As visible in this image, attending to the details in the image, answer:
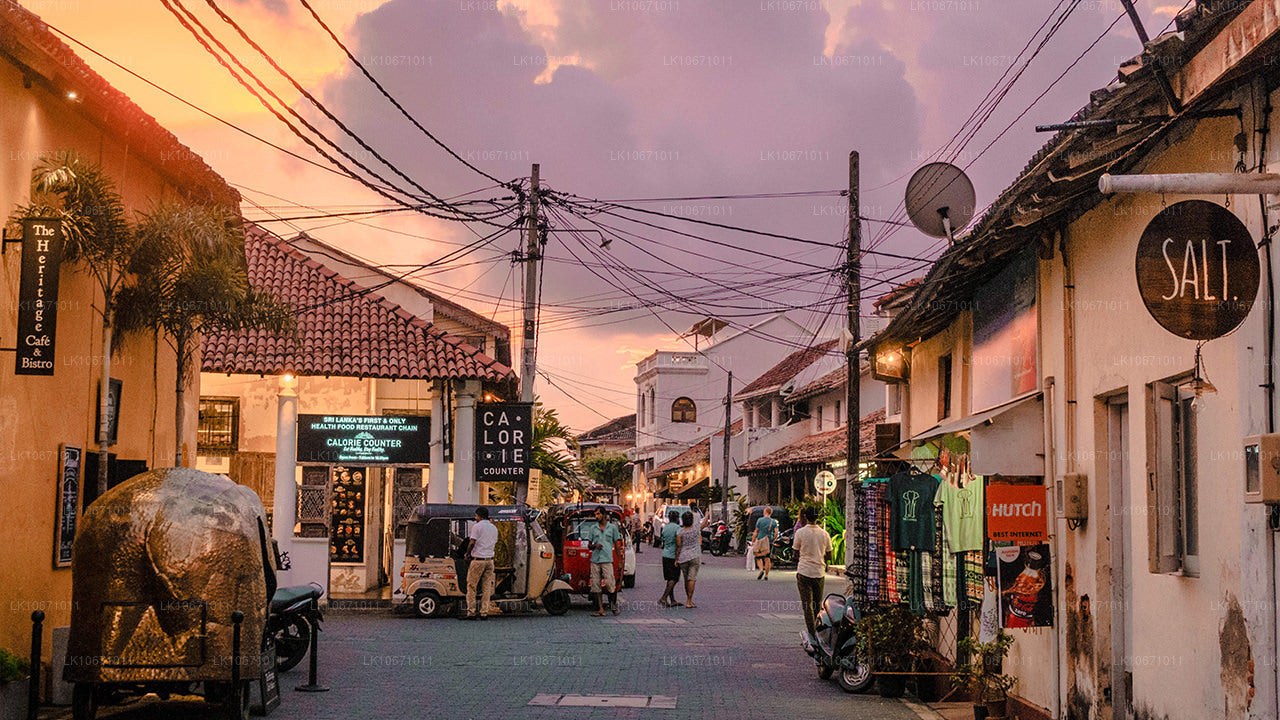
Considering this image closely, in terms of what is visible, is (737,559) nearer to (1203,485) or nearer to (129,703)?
(129,703)

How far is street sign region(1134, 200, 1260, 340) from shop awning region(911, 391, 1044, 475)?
4478mm

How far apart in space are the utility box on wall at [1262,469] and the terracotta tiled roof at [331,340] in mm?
19058

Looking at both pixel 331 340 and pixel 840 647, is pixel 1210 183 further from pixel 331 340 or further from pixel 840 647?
pixel 331 340

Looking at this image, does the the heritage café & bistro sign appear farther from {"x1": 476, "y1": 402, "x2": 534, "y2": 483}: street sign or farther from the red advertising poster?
the red advertising poster

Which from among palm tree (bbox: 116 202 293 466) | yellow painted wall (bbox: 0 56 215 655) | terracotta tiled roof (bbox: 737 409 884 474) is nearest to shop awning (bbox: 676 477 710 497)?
terracotta tiled roof (bbox: 737 409 884 474)

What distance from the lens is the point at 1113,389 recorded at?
379 inches

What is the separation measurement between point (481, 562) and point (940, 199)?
36.4 ft

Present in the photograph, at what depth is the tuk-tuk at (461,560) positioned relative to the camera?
22.6m

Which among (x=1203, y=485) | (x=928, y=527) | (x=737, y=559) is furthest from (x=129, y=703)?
(x=737, y=559)

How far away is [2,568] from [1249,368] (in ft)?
32.5

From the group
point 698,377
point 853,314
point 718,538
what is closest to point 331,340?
point 853,314

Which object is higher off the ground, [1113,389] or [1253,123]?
[1253,123]

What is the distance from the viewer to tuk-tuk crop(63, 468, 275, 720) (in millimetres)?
10398

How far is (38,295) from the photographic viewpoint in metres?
10.7
